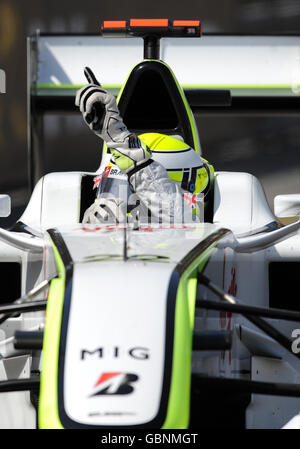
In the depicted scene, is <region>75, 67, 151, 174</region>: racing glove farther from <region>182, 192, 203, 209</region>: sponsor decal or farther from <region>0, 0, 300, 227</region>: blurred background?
<region>0, 0, 300, 227</region>: blurred background

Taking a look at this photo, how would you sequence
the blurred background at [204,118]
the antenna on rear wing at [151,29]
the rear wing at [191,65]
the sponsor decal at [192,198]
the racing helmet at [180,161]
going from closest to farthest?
the sponsor decal at [192,198], the racing helmet at [180,161], the antenna on rear wing at [151,29], the rear wing at [191,65], the blurred background at [204,118]

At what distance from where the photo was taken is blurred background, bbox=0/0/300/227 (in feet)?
18.0

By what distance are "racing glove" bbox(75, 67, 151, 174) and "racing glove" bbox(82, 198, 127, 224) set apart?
3.9 inches

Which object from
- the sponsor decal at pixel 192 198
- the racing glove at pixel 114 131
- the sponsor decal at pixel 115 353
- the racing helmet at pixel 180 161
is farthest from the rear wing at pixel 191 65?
the sponsor decal at pixel 115 353

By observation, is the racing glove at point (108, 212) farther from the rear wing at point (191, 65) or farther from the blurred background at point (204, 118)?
the blurred background at point (204, 118)

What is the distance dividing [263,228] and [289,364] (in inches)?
22.3

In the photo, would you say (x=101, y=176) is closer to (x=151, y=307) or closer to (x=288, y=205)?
(x=288, y=205)

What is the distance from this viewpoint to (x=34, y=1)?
18.6 feet

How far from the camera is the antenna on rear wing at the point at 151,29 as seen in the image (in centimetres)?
317

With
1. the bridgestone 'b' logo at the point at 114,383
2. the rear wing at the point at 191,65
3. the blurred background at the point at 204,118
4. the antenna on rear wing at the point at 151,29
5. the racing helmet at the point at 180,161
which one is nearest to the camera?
the bridgestone 'b' logo at the point at 114,383

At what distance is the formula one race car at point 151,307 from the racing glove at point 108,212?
6 cm

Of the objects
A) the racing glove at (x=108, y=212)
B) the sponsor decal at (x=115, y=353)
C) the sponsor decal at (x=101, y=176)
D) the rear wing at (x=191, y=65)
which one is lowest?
the sponsor decal at (x=115, y=353)

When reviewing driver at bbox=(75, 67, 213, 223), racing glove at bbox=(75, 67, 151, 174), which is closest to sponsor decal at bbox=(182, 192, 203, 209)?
driver at bbox=(75, 67, 213, 223)

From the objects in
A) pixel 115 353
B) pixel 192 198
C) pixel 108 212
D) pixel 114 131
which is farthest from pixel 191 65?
pixel 115 353
